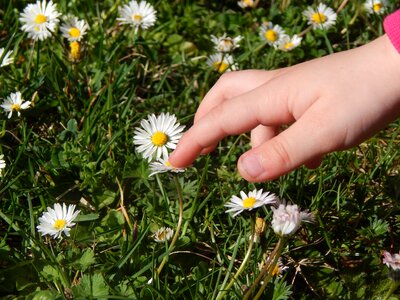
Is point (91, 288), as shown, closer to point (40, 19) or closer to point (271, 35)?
point (40, 19)

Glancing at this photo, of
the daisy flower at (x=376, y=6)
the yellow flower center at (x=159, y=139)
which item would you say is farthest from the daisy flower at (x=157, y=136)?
the daisy flower at (x=376, y=6)

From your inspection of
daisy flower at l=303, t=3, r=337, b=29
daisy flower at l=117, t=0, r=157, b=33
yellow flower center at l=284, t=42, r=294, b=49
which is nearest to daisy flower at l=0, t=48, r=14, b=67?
daisy flower at l=117, t=0, r=157, b=33

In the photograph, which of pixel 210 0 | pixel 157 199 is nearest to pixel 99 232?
pixel 157 199

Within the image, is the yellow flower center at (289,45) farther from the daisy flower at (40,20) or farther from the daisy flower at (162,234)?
the daisy flower at (162,234)

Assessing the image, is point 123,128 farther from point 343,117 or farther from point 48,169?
point 343,117

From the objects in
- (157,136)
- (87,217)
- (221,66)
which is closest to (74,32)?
(221,66)
